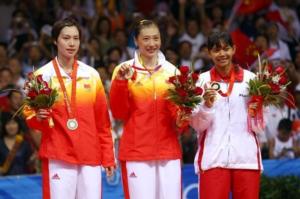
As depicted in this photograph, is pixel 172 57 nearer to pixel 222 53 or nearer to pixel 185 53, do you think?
pixel 185 53

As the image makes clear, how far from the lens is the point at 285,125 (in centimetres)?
1266

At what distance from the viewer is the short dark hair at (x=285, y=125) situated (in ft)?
41.4

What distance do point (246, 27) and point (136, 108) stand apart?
7547 mm

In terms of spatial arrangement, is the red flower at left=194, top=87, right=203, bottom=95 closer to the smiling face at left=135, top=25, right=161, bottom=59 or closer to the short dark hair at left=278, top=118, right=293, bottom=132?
the smiling face at left=135, top=25, right=161, bottom=59

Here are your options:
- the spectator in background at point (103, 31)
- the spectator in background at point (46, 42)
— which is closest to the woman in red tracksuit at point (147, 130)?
the spectator in background at point (46, 42)

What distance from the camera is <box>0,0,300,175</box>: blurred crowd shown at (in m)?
12.5

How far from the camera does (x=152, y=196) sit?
8680mm

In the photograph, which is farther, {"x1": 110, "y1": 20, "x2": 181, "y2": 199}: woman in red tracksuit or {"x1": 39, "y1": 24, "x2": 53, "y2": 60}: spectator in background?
{"x1": 39, "y1": 24, "x2": 53, "y2": 60}: spectator in background

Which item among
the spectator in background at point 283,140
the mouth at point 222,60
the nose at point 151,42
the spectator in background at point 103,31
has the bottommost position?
the spectator in background at point 283,140

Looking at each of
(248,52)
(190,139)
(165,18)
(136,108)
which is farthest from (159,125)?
(165,18)

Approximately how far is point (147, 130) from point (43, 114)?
3.34 feet

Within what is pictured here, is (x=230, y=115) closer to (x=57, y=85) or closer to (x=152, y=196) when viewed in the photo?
(x=152, y=196)

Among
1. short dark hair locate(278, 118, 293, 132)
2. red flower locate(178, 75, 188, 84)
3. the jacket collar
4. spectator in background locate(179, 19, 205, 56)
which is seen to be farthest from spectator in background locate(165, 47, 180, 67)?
red flower locate(178, 75, 188, 84)

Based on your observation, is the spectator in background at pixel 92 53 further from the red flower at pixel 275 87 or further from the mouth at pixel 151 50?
the red flower at pixel 275 87
